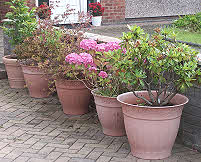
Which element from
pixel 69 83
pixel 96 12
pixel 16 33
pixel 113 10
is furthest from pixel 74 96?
pixel 113 10

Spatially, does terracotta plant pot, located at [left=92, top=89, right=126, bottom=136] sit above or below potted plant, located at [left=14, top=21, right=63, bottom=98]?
below

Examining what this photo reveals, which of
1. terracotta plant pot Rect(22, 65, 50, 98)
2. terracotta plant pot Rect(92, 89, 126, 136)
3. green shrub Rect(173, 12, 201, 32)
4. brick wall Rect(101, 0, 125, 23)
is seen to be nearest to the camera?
terracotta plant pot Rect(92, 89, 126, 136)

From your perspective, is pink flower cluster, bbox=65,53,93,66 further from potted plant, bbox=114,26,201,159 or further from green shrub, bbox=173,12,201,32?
green shrub, bbox=173,12,201,32

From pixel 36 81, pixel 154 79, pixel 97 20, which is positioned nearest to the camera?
pixel 154 79

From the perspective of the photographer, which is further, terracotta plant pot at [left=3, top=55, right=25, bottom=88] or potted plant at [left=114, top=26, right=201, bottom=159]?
terracotta plant pot at [left=3, top=55, right=25, bottom=88]

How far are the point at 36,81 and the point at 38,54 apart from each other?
1.84 ft

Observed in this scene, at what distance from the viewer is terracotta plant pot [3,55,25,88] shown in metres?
6.68

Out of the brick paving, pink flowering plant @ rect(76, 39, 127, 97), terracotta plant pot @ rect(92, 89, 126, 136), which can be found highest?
pink flowering plant @ rect(76, 39, 127, 97)

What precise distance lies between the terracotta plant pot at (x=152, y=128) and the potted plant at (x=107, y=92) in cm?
47

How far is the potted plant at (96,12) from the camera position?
11977mm

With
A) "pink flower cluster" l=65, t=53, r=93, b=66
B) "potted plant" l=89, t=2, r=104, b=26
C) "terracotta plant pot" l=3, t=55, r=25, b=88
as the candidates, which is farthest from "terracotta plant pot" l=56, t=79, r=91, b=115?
"potted plant" l=89, t=2, r=104, b=26

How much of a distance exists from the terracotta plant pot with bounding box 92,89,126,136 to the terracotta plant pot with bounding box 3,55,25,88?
253 centimetres

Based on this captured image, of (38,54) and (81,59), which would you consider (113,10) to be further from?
(81,59)

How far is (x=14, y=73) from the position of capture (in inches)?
266
